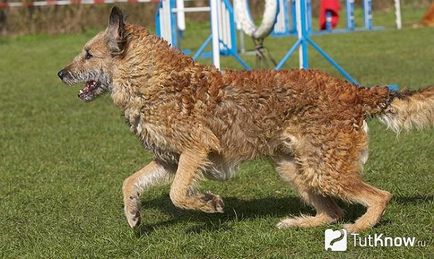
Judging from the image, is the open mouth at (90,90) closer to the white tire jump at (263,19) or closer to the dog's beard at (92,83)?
the dog's beard at (92,83)

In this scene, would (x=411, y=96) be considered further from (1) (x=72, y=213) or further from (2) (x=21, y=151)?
(2) (x=21, y=151)

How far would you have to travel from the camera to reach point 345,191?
6555 mm

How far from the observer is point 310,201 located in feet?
23.1

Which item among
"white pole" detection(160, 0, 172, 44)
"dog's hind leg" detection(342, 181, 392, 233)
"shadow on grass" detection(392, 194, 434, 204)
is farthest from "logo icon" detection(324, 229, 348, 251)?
"white pole" detection(160, 0, 172, 44)

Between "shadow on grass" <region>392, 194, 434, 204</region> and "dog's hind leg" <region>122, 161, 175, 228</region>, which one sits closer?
"dog's hind leg" <region>122, 161, 175, 228</region>

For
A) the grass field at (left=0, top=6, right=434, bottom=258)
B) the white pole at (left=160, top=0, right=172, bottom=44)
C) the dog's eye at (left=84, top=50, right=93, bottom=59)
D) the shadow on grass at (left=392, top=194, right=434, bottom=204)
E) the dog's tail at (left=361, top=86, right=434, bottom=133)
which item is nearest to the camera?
the grass field at (left=0, top=6, right=434, bottom=258)

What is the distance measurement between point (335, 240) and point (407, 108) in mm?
1321

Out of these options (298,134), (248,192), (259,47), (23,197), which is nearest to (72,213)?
(23,197)

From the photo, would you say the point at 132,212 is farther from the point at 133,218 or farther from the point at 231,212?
the point at 231,212

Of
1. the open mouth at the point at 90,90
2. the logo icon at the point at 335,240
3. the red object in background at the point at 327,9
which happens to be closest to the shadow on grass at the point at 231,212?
the logo icon at the point at 335,240

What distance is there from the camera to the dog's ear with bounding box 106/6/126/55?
22.4ft

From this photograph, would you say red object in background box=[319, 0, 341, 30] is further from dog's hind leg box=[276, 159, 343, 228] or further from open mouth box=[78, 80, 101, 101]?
open mouth box=[78, 80, 101, 101]

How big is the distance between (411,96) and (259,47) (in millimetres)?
9901

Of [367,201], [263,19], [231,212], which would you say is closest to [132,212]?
[231,212]
